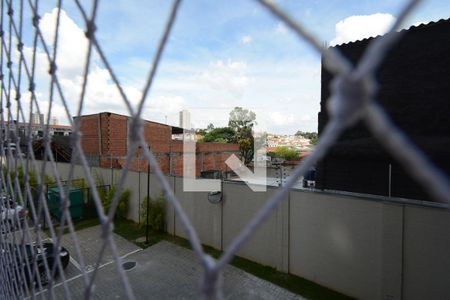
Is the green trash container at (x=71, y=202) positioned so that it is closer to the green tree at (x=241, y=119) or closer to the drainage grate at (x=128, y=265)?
the drainage grate at (x=128, y=265)

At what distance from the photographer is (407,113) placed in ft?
15.8

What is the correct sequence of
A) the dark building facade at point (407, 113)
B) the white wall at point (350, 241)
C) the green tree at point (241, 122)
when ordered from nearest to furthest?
the white wall at point (350, 241) < the dark building facade at point (407, 113) < the green tree at point (241, 122)

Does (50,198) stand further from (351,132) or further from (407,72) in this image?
(407,72)

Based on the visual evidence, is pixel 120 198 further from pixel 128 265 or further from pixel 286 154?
pixel 286 154

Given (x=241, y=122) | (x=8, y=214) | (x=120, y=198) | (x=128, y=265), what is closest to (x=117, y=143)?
(x=120, y=198)

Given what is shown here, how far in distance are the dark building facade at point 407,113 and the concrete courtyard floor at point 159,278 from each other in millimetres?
2624

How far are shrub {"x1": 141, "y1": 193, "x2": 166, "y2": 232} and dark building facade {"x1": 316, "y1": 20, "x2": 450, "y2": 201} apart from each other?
16.8 feet

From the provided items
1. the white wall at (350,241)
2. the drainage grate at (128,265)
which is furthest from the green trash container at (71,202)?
the white wall at (350,241)

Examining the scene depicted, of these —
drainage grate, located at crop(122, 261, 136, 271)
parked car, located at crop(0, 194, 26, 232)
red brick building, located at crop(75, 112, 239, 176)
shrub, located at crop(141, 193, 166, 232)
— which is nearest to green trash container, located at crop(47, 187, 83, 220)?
red brick building, located at crop(75, 112, 239, 176)

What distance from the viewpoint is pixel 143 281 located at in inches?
219

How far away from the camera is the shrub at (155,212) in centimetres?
798

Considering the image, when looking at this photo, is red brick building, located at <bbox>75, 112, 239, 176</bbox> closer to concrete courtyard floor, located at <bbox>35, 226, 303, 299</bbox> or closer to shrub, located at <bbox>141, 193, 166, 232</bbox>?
shrub, located at <bbox>141, 193, 166, 232</bbox>

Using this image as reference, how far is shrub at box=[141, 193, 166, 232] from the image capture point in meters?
7.98

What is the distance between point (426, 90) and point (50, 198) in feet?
35.2
